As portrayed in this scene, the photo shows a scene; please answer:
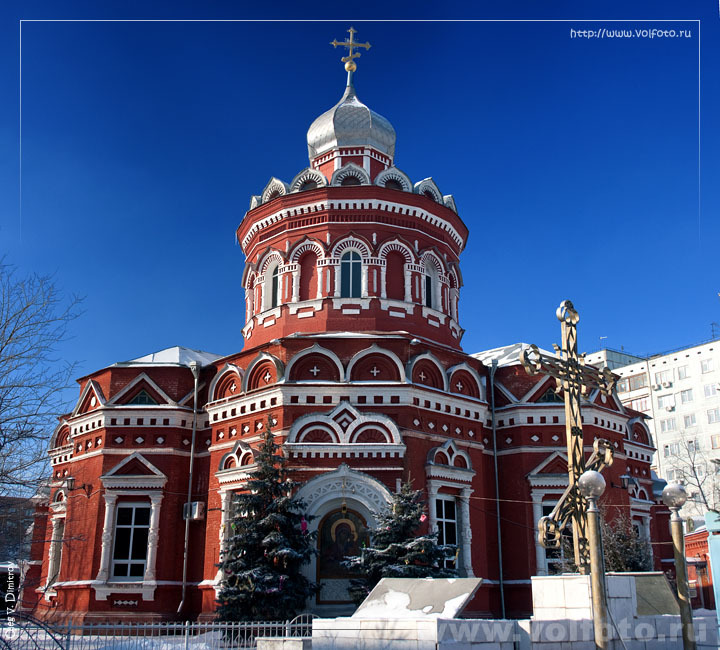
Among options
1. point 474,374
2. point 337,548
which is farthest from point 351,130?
point 337,548

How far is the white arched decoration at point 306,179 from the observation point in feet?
75.0

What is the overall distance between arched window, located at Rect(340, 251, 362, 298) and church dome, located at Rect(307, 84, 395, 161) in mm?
4677

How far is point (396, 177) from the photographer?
75.6ft

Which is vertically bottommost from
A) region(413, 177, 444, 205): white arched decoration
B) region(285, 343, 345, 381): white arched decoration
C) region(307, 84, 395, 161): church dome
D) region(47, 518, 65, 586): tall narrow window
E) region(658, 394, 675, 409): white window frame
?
region(47, 518, 65, 586): tall narrow window

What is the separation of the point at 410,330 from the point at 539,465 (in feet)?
16.6

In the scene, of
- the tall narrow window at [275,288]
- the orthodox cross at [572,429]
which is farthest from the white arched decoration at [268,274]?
the orthodox cross at [572,429]

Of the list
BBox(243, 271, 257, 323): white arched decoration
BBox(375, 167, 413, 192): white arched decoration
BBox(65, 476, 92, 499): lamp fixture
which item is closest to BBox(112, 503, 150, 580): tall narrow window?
BBox(65, 476, 92, 499): lamp fixture

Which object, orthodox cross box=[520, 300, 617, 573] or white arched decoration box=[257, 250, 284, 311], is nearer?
orthodox cross box=[520, 300, 617, 573]

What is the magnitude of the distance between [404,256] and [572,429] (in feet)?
37.1

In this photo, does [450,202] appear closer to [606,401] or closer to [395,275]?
[395,275]

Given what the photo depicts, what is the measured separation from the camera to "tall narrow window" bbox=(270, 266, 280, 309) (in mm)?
22573

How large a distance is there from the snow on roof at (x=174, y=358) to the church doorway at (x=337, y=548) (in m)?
6.84

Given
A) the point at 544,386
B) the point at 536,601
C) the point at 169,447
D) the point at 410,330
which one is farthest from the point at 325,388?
the point at 536,601

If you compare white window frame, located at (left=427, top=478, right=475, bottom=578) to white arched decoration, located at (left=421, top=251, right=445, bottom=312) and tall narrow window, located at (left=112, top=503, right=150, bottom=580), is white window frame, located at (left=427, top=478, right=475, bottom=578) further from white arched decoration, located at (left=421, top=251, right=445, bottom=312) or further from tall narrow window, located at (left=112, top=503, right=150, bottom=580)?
tall narrow window, located at (left=112, top=503, right=150, bottom=580)
